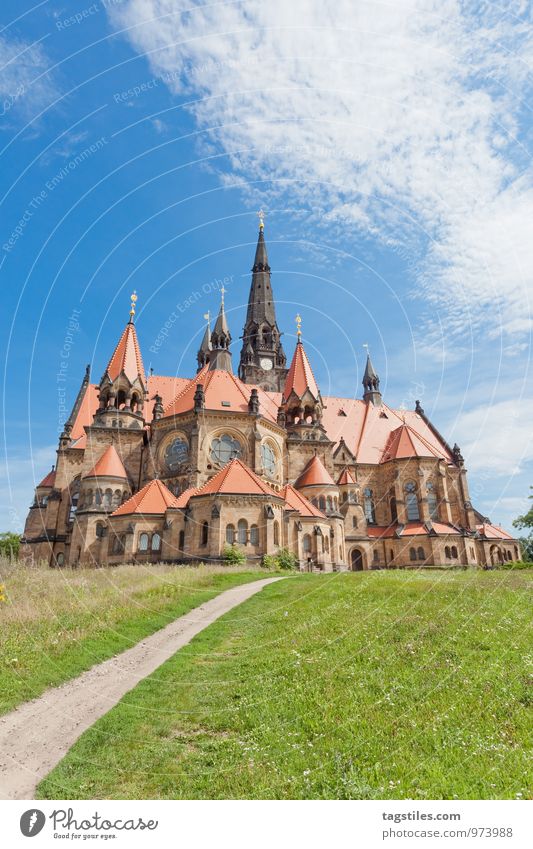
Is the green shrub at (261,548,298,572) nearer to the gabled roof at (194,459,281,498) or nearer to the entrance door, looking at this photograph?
the gabled roof at (194,459,281,498)

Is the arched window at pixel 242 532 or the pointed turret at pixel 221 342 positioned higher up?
the pointed turret at pixel 221 342

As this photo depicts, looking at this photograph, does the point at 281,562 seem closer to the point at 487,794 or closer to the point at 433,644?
the point at 433,644

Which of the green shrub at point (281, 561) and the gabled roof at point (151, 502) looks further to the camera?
the gabled roof at point (151, 502)

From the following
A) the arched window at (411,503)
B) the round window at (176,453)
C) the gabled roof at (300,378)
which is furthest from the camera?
the gabled roof at (300,378)

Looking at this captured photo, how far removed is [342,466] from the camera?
52250mm

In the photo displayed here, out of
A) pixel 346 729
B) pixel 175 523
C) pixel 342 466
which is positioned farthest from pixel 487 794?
pixel 342 466

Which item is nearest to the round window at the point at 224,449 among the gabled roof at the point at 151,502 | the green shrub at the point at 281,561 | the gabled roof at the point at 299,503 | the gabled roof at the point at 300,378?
the gabled roof at the point at 151,502

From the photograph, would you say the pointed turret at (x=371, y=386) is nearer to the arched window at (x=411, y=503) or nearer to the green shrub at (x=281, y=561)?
the arched window at (x=411, y=503)

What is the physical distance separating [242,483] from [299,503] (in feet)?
24.2

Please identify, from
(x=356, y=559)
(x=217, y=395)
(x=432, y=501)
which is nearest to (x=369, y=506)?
(x=356, y=559)

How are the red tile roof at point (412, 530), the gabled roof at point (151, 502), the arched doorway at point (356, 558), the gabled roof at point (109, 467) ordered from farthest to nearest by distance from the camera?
the arched doorway at point (356, 558) → the red tile roof at point (412, 530) → the gabled roof at point (109, 467) → the gabled roof at point (151, 502)

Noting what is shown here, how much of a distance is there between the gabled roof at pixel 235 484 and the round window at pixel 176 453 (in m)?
5.49

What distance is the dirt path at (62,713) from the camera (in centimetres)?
708

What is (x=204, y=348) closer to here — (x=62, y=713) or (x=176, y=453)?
(x=176, y=453)
